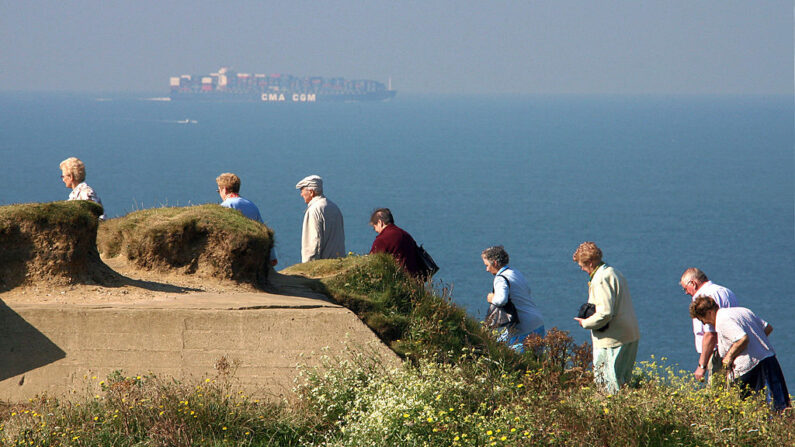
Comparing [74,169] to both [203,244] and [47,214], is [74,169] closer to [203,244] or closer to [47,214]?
[47,214]

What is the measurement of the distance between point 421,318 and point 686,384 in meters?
2.86

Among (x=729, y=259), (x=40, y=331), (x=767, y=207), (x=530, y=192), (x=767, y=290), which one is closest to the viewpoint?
(x=40, y=331)

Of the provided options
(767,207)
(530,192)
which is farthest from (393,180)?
(767,207)

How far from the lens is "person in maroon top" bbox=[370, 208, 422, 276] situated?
32.8 feet

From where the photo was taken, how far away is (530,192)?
17812 cm

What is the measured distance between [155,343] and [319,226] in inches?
119

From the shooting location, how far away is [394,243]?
1001cm

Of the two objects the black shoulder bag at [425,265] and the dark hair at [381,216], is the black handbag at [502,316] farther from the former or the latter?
the dark hair at [381,216]

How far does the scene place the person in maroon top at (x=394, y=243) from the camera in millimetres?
10008

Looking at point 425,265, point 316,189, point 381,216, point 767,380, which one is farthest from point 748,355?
point 316,189

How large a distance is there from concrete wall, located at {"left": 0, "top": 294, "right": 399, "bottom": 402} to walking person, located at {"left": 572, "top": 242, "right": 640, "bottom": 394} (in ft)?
6.56

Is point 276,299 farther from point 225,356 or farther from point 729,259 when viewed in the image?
point 729,259

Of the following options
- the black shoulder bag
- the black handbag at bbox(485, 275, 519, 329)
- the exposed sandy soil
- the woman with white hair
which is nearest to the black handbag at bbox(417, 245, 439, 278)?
the black shoulder bag

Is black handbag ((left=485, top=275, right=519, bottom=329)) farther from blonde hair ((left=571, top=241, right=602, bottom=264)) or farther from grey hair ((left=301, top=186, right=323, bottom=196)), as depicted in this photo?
grey hair ((left=301, top=186, right=323, bottom=196))
